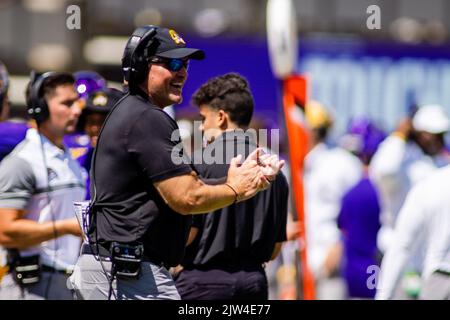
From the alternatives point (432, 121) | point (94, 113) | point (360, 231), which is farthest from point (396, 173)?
point (94, 113)

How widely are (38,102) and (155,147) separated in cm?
216

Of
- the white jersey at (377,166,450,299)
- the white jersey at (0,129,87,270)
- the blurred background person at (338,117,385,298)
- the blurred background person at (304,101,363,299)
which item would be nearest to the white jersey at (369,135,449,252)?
the blurred background person at (304,101,363,299)

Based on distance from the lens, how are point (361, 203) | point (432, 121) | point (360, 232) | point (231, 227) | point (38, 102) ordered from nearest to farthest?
1. point (231, 227)
2. point (38, 102)
3. point (432, 121)
4. point (361, 203)
5. point (360, 232)

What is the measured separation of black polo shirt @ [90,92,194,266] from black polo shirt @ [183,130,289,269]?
4.58ft

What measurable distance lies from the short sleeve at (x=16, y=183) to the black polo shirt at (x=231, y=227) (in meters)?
1.10

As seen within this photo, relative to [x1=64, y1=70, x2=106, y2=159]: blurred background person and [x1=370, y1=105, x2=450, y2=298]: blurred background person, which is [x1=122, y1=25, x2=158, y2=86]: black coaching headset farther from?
[x1=370, y1=105, x2=450, y2=298]: blurred background person

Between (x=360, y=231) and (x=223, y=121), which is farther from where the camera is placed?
(x=360, y=231)

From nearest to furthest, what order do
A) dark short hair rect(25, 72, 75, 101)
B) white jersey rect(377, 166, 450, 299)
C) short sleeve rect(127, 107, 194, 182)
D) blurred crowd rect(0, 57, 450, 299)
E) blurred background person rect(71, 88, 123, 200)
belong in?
1. short sleeve rect(127, 107, 194, 182)
2. white jersey rect(377, 166, 450, 299)
3. blurred crowd rect(0, 57, 450, 299)
4. dark short hair rect(25, 72, 75, 101)
5. blurred background person rect(71, 88, 123, 200)

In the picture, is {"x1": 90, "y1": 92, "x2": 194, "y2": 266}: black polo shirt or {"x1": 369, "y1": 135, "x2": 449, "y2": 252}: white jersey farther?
{"x1": 369, "y1": 135, "x2": 449, "y2": 252}: white jersey

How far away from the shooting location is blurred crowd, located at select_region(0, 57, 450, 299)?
7293mm

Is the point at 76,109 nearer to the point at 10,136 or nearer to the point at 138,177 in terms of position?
the point at 10,136

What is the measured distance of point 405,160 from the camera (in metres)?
12.8
